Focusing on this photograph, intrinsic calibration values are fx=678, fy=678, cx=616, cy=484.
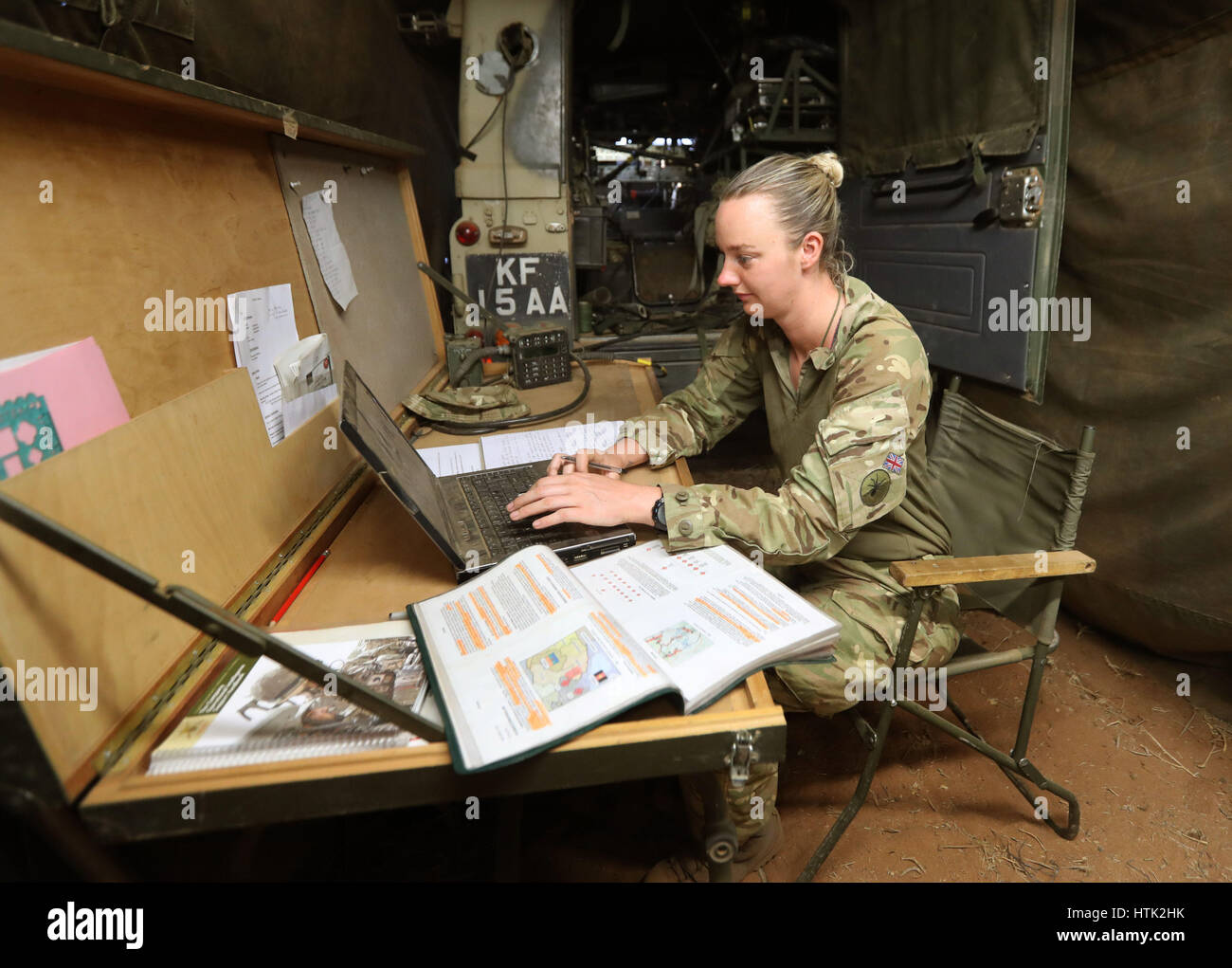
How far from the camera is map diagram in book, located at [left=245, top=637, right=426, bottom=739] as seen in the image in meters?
0.66

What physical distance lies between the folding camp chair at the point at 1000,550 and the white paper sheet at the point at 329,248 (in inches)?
46.3

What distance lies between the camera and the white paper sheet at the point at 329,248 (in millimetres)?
1291

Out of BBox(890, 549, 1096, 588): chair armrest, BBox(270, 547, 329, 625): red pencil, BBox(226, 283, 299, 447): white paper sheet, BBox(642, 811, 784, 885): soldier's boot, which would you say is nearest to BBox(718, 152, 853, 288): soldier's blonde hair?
BBox(890, 549, 1096, 588): chair armrest

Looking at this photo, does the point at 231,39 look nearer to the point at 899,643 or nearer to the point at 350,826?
the point at 350,826

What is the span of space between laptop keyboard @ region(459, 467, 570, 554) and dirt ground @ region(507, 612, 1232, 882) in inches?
29.3

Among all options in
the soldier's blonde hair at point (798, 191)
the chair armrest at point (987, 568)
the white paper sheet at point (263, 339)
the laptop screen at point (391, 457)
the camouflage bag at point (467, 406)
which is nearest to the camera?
the laptop screen at point (391, 457)

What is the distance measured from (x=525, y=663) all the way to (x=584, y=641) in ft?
0.22

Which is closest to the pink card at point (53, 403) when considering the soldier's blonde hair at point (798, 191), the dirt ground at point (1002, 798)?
the soldier's blonde hair at point (798, 191)

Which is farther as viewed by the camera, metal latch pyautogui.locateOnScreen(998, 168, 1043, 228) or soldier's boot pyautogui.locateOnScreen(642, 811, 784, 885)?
metal latch pyautogui.locateOnScreen(998, 168, 1043, 228)

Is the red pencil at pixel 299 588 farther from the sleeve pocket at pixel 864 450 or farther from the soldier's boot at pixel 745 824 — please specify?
the sleeve pocket at pixel 864 450

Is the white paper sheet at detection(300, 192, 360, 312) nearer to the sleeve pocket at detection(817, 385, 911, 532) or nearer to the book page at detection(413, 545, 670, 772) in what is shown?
Result: the book page at detection(413, 545, 670, 772)

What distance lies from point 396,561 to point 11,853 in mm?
509

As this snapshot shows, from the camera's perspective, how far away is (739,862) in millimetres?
1335
